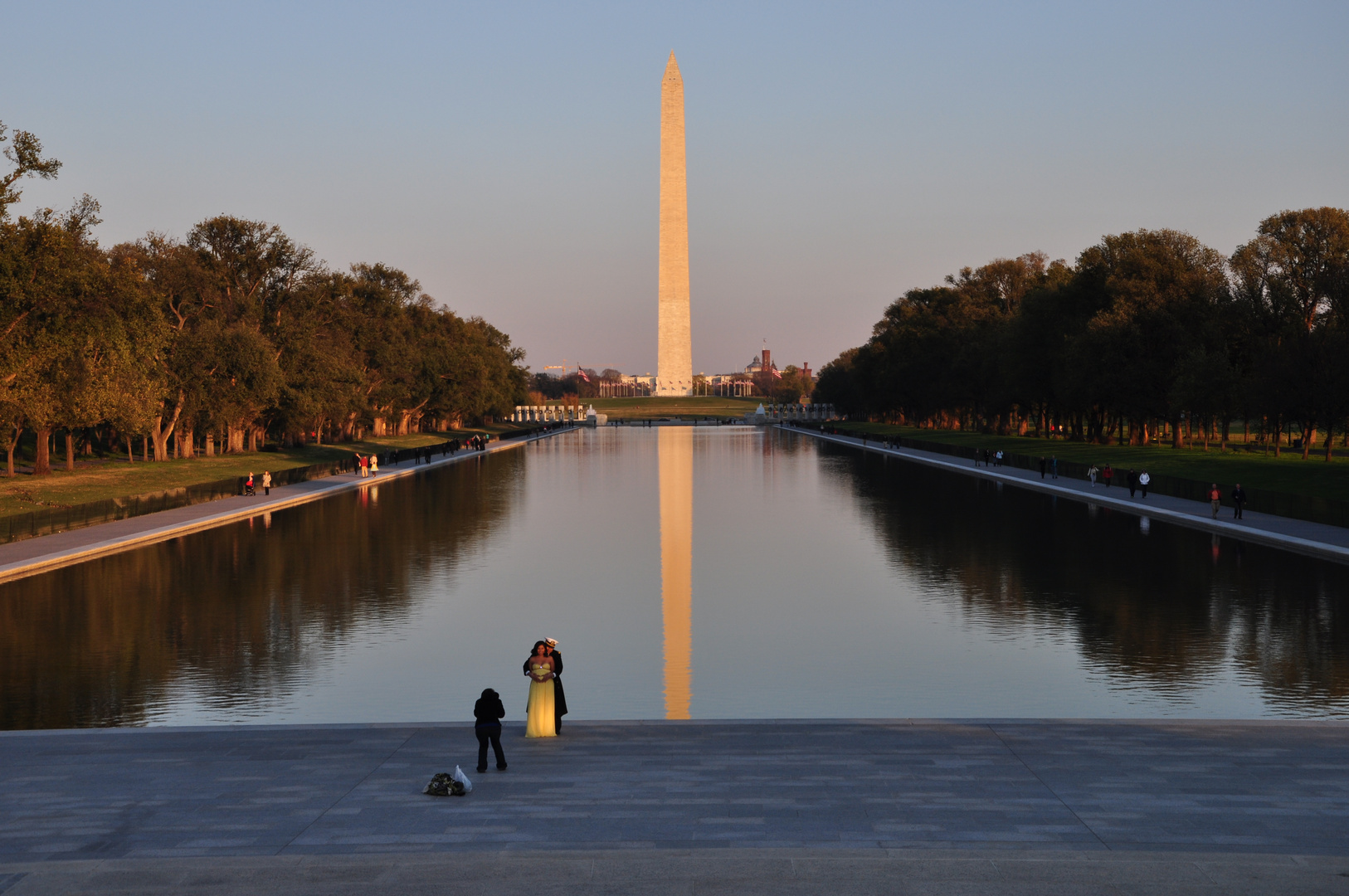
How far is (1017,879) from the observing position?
25.7 feet

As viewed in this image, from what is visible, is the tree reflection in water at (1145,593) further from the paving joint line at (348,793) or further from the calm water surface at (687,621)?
the paving joint line at (348,793)

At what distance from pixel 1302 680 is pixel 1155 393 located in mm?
58518

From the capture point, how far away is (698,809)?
9375mm

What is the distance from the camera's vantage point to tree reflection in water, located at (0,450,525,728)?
47.8 ft

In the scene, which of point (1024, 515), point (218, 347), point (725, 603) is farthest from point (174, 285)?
point (725, 603)

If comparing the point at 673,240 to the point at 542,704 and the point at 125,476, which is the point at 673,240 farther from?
the point at 542,704

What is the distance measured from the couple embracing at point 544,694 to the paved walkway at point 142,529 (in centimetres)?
1672

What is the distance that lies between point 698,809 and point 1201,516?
95.5 feet

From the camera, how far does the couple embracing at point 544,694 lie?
11.8 meters

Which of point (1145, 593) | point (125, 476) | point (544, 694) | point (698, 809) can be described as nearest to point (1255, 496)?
point (1145, 593)

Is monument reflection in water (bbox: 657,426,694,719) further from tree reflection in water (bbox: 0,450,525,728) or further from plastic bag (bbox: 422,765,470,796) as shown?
tree reflection in water (bbox: 0,450,525,728)

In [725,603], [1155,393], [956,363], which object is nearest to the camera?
[725,603]

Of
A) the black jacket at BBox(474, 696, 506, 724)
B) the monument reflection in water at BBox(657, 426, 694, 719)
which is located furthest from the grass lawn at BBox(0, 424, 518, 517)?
the black jacket at BBox(474, 696, 506, 724)

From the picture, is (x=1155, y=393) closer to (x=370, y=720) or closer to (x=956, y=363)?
(x=956, y=363)
